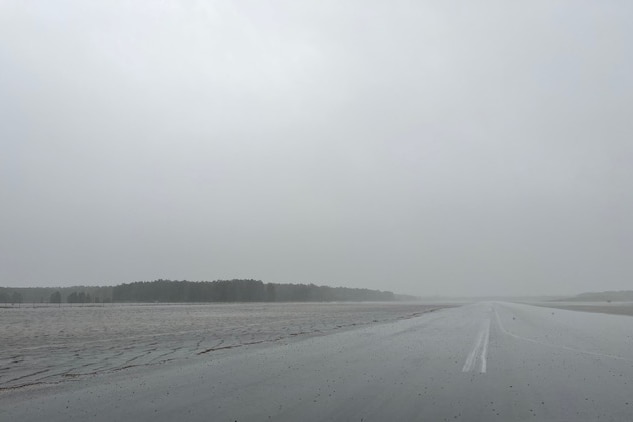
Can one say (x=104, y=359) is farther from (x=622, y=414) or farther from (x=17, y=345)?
(x=622, y=414)

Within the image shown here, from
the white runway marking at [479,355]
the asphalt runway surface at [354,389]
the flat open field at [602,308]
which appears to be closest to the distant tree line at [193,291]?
the flat open field at [602,308]

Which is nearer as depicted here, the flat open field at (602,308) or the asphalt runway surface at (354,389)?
the asphalt runway surface at (354,389)

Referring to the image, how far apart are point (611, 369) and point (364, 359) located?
6.79 meters

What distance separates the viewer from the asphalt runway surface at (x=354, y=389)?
873 cm

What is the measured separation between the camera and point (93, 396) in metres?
10.6

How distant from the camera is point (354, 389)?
1101 cm

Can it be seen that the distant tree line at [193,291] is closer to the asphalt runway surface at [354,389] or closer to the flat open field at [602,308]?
the flat open field at [602,308]

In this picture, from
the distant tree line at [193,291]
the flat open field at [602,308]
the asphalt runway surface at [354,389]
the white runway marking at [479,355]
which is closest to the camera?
the asphalt runway surface at [354,389]

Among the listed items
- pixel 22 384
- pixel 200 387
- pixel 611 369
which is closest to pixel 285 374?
pixel 200 387

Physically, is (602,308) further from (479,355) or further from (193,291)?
(193,291)

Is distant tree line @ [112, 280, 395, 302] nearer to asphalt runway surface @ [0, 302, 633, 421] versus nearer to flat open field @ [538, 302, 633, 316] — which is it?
flat open field @ [538, 302, 633, 316]

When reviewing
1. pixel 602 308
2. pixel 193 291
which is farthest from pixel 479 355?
pixel 193 291

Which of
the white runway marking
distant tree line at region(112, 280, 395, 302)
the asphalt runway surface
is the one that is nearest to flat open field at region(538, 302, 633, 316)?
the white runway marking

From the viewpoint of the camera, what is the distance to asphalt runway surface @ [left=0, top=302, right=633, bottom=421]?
28.7 feet
